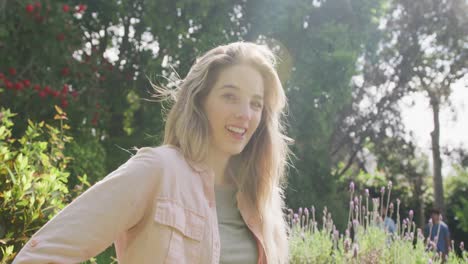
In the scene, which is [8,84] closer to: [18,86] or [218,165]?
[18,86]

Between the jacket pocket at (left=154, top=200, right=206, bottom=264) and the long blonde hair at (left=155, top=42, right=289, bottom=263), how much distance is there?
253mm

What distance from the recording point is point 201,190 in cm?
198

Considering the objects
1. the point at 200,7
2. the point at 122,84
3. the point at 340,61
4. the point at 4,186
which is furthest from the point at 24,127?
the point at 340,61

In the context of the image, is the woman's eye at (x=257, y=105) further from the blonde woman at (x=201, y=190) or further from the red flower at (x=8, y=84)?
the red flower at (x=8, y=84)

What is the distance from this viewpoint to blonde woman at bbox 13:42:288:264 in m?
1.61

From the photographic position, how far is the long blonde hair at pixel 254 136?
2.11m

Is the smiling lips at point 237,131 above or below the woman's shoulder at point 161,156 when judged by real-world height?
above

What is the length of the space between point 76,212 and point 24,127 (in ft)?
23.8

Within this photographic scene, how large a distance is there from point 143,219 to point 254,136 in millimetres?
860

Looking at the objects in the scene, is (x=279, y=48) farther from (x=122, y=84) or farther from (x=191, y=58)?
(x=122, y=84)

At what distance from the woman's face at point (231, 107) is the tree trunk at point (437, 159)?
52.8ft

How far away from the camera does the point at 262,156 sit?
248 centimetres

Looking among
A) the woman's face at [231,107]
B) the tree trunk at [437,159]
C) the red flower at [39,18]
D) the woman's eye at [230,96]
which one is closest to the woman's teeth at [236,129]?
the woman's face at [231,107]

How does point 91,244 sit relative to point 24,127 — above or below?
below
